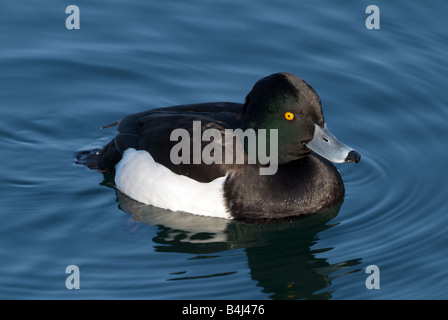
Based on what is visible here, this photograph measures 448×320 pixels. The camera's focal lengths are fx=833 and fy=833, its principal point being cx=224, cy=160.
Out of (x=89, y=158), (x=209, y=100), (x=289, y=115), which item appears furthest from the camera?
(x=209, y=100)

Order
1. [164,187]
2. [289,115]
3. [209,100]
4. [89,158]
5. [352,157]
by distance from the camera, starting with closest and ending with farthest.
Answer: [289,115], [352,157], [164,187], [89,158], [209,100]

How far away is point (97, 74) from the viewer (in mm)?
11203

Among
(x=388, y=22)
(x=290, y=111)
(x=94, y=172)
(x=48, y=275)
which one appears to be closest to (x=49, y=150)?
(x=94, y=172)

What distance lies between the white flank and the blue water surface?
0.13 meters

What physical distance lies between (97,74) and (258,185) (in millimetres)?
3776

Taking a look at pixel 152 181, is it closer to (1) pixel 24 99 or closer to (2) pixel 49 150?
(2) pixel 49 150

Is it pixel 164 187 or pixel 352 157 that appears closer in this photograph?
pixel 352 157

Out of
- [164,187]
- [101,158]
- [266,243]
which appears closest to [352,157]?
[266,243]

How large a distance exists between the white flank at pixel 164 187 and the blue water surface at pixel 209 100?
0.43 ft

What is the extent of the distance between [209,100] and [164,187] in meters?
2.37

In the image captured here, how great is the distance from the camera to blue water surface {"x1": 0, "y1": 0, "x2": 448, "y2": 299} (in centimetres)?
772

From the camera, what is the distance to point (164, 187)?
8641 millimetres

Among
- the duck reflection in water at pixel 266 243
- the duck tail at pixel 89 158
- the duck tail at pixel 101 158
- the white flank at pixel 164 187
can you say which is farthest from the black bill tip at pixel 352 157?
the duck tail at pixel 89 158

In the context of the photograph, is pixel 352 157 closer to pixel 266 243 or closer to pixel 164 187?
pixel 266 243
